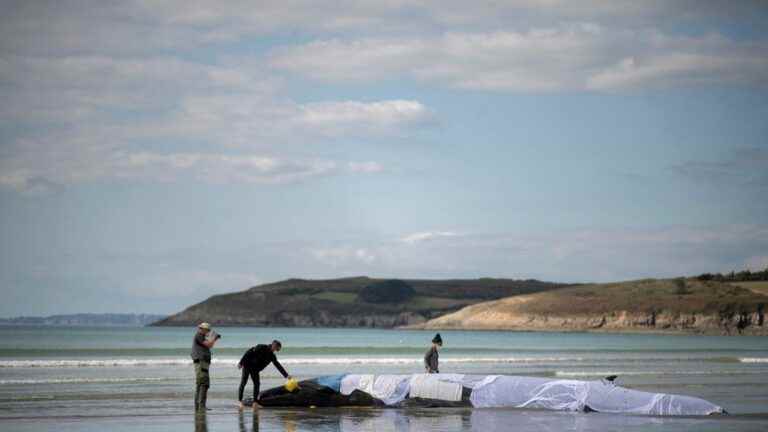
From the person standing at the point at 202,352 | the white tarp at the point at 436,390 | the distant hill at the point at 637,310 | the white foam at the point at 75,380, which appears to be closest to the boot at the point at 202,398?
the person standing at the point at 202,352

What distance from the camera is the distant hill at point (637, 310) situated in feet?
485

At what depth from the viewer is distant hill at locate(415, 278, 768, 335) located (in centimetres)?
14788

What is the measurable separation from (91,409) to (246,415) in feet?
12.8

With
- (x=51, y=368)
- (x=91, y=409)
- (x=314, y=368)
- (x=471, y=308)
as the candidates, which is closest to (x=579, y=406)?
(x=91, y=409)

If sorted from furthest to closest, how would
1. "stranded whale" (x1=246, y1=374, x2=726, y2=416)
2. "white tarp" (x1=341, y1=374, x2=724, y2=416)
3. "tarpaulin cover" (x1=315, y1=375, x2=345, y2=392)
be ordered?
"tarpaulin cover" (x1=315, y1=375, x2=345, y2=392)
"stranded whale" (x1=246, y1=374, x2=726, y2=416)
"white tarp" (x1=341, y1=374, x2=724, y2=416)

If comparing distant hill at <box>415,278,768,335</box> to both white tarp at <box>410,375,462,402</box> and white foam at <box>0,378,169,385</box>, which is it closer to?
white foam at <box>0,378,169,385</box>

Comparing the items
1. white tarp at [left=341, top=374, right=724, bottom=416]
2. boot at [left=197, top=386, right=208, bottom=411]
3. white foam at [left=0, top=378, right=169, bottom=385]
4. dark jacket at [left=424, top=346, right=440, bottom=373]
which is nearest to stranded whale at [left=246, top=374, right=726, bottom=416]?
white tarp at [left=341, top=374, right=724, bottom=416]

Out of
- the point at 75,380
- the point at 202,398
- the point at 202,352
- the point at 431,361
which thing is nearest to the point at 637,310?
the point at 75,380

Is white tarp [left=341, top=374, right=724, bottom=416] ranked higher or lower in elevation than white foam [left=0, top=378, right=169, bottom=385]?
lower

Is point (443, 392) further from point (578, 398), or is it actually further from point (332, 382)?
point (578, 398)

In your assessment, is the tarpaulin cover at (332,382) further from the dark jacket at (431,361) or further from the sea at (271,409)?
the dark jacket at (431,361)

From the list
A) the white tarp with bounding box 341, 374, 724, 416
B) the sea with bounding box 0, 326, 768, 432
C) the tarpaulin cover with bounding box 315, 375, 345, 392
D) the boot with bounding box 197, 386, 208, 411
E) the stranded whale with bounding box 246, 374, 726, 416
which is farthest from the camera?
the tarpaulin cover with bounding box 315, 375, 345, 392

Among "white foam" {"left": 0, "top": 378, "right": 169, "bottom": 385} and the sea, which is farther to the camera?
"white foam" {"left": 0, "top": 378, "right": 169, "bottom": 385}

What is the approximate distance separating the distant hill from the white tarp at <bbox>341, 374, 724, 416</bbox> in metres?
128
